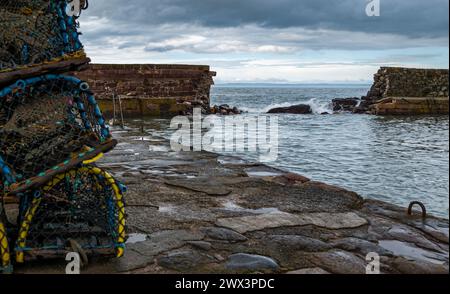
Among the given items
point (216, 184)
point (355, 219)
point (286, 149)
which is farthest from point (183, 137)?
point (355, 219)

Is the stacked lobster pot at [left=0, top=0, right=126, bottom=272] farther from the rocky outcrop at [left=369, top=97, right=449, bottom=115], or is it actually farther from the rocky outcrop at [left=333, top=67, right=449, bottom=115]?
the rocky outcrop at [left=333, top=67, right=449, bottom=115]

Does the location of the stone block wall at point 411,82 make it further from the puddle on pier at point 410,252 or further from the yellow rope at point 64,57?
the yellow rope at point 64,57

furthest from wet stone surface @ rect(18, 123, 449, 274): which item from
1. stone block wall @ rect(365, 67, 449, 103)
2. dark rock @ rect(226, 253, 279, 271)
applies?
stone block wall @ rect(365, 67, 449, 103)

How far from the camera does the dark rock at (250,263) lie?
3856mm

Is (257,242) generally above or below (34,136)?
below

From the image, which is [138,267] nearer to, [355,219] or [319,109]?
[355,219]

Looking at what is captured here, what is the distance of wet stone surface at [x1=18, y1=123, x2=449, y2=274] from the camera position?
395 cm

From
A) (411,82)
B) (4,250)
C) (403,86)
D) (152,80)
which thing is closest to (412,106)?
(403,86)

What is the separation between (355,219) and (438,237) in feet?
2.85

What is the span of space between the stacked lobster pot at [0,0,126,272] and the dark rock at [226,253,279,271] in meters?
0.92

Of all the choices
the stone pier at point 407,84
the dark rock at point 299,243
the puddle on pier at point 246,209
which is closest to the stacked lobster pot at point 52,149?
the dark rock at point 299,243

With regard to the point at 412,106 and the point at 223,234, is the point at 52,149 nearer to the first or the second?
the point at 223,234

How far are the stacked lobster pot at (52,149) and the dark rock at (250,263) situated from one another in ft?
3.01
